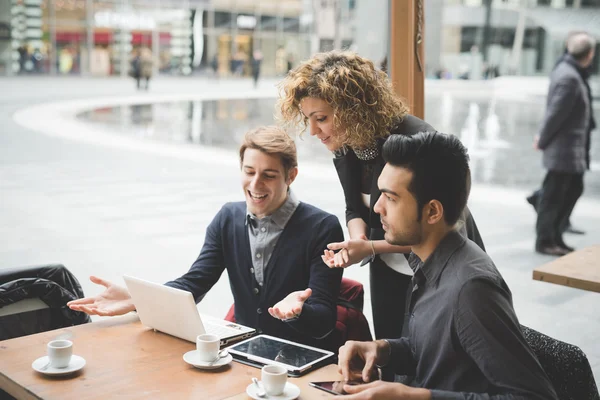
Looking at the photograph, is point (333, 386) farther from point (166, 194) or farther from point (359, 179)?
point (166, 194)

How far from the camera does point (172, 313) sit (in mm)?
A: 2322

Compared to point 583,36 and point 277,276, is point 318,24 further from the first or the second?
point 277,276

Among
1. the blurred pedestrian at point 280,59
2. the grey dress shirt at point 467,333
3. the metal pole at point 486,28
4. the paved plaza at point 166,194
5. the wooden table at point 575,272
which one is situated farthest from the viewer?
the blurred pedestrian at point 280,59

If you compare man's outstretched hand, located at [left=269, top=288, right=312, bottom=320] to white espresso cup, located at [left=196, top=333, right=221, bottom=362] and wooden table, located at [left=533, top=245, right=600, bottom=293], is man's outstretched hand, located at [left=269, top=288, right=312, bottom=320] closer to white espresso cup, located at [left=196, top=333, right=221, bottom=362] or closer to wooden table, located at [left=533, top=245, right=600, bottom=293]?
white espresso cup, located at [left=196, top=333, right=221, bottom=362]

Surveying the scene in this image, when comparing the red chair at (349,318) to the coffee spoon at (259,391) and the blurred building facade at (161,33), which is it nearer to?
the coffee spoon at (259,391)

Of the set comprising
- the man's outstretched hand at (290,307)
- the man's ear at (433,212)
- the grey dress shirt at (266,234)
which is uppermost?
the man's ear at (433,212)

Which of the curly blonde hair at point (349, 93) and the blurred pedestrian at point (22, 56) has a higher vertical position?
the blurred pedestrian at point (22, 56)

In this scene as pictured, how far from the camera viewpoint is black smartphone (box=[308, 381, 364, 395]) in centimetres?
195

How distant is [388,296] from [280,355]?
0.91 meters

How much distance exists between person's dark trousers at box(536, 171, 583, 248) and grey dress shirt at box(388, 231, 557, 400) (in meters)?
4.85

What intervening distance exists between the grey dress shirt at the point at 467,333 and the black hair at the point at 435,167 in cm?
12

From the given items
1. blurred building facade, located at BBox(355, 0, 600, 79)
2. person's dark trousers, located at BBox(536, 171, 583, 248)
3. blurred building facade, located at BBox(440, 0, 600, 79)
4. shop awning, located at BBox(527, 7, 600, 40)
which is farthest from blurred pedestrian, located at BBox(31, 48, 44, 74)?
person's dark trousers, located at BBox(536, 171, 583, 248)

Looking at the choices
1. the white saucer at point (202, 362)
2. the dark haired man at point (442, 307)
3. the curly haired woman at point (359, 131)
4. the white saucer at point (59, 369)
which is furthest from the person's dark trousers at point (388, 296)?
A: the white saucer at point (59, 369)

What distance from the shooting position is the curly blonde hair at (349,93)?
2682mm
